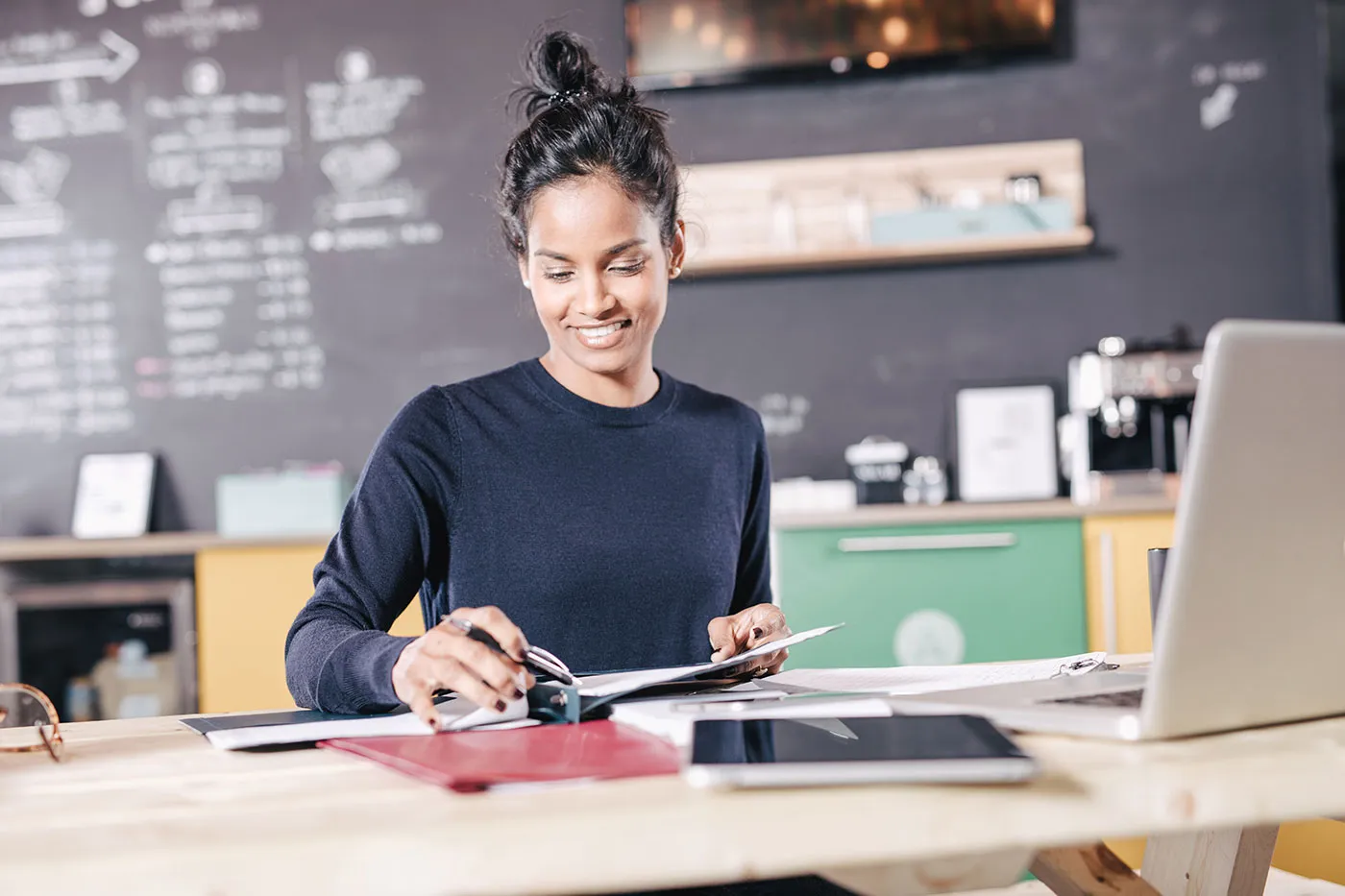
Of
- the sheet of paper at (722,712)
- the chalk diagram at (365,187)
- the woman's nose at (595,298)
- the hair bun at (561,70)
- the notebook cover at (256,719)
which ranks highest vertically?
the chalk diagram at (365,187)

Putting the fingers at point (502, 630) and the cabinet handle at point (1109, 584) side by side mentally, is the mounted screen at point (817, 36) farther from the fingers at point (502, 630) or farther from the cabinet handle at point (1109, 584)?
the fingers at point (502, 630)

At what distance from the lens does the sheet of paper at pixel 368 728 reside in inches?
34.8

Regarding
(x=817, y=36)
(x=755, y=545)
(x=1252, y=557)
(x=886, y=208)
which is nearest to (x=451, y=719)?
(x=1252, y=557)

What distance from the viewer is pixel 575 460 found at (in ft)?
5.06

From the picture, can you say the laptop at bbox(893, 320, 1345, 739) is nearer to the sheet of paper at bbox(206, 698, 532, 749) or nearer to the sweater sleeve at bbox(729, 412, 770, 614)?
the sheet of paper at bbox(206, 698, 532, 749)

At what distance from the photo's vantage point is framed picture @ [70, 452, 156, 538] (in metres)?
3.59

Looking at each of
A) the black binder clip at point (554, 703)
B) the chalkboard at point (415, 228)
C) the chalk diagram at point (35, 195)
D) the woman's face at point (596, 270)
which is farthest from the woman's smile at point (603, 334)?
the chalk diagram at point (35, 195)

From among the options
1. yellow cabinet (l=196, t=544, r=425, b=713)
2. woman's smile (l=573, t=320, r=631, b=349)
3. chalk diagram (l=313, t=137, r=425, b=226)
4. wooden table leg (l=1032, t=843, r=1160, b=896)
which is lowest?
yellow cabinet (l=196, t=544, r=425, b=713)

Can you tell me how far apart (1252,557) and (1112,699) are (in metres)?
0.17

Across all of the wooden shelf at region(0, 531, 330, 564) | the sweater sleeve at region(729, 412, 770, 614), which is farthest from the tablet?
the wooden shelf at region(0, 531, 330, 564)

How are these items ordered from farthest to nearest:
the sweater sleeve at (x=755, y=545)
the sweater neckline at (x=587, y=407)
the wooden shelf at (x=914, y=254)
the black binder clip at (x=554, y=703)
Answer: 1. the wooden shelf at (x=914, y=254)
2. the sweater sleeve at (x=755, y=545)
3. the sweater neckline at (x=587, y=407)
4. the black binder clip at (x=554, y=703)

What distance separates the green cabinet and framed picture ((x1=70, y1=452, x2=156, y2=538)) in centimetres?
190

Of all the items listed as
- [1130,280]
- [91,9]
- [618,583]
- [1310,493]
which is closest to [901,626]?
[1130,280]

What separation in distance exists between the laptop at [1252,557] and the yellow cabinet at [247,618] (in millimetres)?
2546
